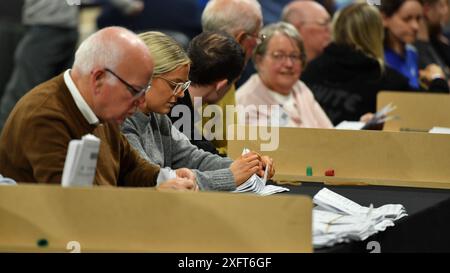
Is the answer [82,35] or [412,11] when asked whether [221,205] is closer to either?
[412,11]

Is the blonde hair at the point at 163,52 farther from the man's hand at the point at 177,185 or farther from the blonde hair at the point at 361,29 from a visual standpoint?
the blonde hair at the point at 361,29

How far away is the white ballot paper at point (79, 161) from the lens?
3.21 meters

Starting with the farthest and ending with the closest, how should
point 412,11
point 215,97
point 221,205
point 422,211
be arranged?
1. point 412,11
2. point 215,97
3. point 422,211
4. point 221,205

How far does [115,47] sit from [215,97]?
1539mm

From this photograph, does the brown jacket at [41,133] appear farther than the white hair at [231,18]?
No

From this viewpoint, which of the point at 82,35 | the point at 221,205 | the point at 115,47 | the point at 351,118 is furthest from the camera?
the point at 82,35

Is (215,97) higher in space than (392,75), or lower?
lower

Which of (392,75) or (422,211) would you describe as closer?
(422,211)

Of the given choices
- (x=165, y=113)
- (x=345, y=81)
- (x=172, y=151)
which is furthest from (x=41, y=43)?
(x=165, y=113)

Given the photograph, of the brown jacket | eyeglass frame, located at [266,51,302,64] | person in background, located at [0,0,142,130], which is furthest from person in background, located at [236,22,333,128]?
the brown jacket

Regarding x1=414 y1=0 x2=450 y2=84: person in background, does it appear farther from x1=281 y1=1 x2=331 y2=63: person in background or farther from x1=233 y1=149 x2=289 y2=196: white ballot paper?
x1=233 y1=149 x2=289 y2=196: white ballot paper

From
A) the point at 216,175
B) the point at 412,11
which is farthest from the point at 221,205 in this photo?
the point at 412,11

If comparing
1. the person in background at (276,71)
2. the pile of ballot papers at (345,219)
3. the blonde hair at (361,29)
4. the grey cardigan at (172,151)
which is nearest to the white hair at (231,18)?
the person in background at (276,71)

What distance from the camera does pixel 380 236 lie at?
12.0 ft
